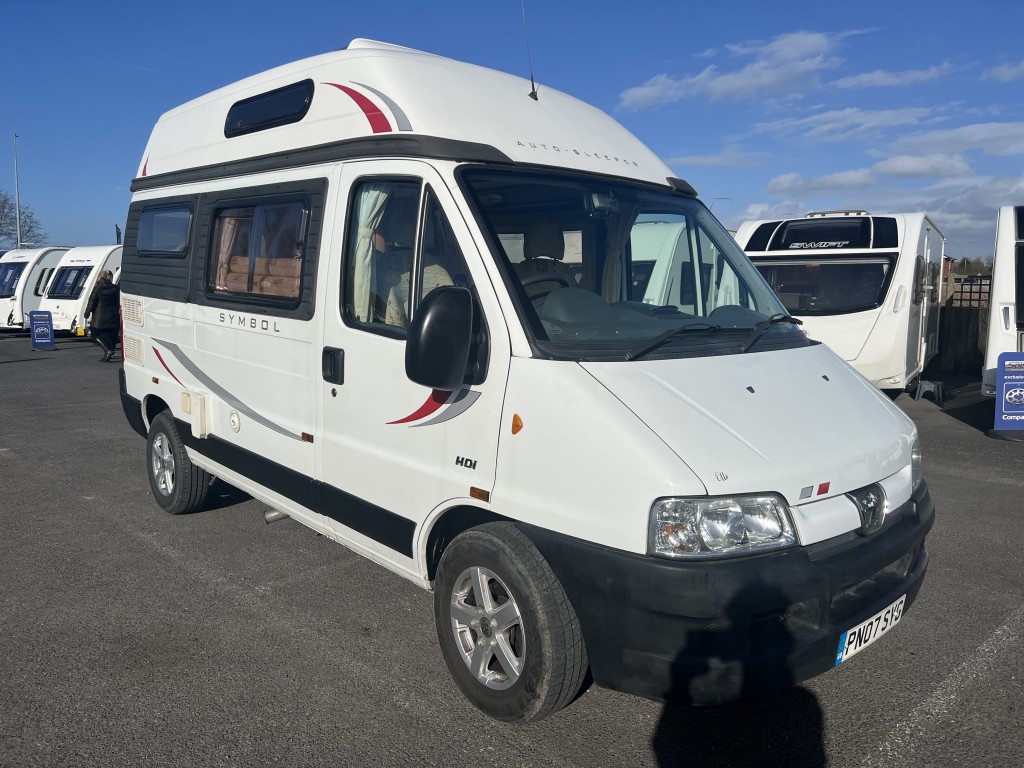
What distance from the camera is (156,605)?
471 cm

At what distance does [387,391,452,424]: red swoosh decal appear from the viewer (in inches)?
144

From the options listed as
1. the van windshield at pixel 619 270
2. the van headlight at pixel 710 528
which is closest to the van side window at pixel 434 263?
the van windshield at pixel 619 270

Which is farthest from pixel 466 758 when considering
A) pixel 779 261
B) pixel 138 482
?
pixel 779 261

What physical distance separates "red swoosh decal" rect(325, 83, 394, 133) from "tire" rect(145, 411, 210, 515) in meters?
3.04

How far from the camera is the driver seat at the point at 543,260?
3.66 metres

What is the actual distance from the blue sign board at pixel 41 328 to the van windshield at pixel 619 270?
1925 centimetres

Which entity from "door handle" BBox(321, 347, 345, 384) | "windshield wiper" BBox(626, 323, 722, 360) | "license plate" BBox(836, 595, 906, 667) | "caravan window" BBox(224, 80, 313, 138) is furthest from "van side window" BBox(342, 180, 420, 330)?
"license plate" BBox(836, 595, 906, 667)

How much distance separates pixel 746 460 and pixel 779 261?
9.64 metres

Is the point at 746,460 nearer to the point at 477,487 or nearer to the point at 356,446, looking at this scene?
the point at 477,487

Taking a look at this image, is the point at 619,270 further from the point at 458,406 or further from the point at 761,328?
the point at 458,406

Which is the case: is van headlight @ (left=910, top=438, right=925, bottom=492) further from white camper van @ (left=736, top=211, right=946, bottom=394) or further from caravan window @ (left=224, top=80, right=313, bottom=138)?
white camper van @ (left=736, top=211, right=946, bottom=394)

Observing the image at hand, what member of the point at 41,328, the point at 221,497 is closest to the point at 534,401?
the point at 221,497

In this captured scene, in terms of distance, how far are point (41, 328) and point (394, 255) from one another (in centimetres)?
1913

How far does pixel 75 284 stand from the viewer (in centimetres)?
2245
